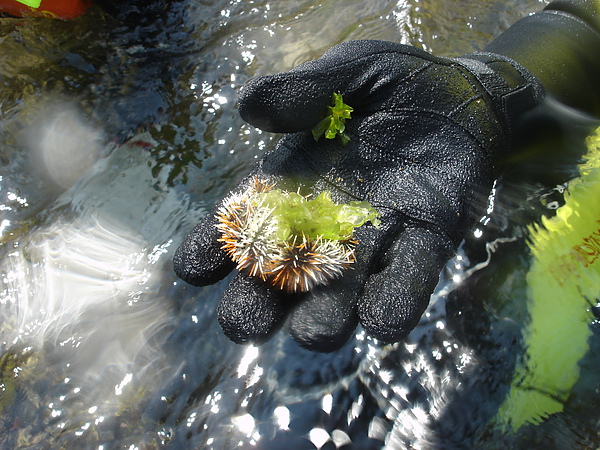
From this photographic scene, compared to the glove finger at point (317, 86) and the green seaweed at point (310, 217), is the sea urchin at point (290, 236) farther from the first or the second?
the glove finger at point (317, 86)

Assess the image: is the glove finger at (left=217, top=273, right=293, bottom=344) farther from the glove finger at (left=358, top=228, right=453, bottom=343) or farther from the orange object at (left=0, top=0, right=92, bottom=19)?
the orange object at (left=0, top=0, right=92, bottom=19)

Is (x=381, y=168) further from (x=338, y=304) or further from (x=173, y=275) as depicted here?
(x=173, y=275)

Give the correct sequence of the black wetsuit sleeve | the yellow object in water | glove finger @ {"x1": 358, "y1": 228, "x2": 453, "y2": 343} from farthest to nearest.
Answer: the black wetsuit sleeve
the yellow object in water
glove finger @ {"x1": 358, "y1": 228, "x2": 453, "y2": 343}

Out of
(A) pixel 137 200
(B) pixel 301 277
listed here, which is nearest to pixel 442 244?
(B) pixel 301 277

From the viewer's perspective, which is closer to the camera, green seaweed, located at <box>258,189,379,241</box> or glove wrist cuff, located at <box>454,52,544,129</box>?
green seaweed, located at <box>258,189,379,241</box>

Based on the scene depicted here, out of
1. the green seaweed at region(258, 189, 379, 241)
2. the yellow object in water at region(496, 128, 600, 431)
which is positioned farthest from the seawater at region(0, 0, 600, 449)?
the green seaweed at region(258, 189, 379, 241)

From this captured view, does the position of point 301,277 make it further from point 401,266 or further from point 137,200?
point 137,200
